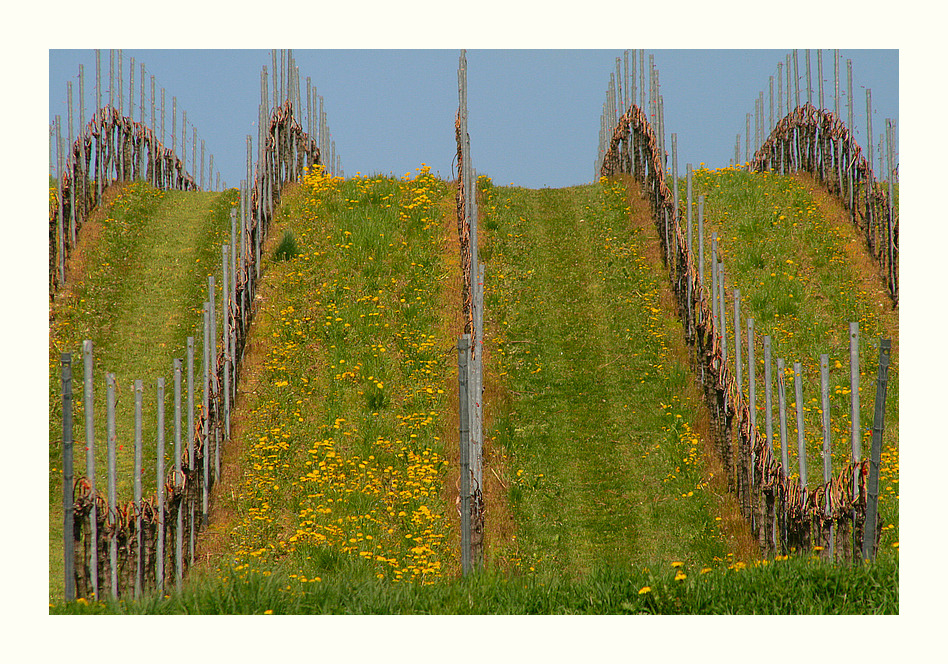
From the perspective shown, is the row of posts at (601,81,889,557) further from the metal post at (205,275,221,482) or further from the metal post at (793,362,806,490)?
the metal post at (205,275,221,482)

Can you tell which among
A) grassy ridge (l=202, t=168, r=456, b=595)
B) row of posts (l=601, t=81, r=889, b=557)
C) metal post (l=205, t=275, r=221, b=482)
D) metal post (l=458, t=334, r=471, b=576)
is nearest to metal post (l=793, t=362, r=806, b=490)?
row of posts (l=601, t=81, r=889, b=557)

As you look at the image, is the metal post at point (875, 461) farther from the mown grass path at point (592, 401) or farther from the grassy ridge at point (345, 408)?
the grassy ridge at point (345, 408)

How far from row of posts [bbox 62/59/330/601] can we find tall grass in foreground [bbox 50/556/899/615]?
814 millimetres

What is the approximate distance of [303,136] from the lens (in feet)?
68.9

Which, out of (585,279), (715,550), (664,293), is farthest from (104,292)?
(715,550)

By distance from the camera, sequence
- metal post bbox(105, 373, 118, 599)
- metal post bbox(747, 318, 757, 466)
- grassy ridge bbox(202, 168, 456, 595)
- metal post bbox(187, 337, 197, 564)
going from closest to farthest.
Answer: metal post bbox(105, 373, 118, 599) < metal post bbox(187, 337, 197, 564) < metal post bbox(747, 318, 757, 466) < grassy ridge bbox(202, 168, 456, 595)

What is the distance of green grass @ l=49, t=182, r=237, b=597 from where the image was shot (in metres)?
11.3

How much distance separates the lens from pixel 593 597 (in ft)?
22.8

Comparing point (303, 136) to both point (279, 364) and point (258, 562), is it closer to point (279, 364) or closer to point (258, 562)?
point (279, 364)

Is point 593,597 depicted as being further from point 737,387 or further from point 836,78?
point 836,78

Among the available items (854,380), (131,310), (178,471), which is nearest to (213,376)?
(178,471)

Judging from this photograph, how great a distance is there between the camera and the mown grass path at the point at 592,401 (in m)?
10.1

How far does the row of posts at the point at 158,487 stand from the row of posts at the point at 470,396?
8.45 ft

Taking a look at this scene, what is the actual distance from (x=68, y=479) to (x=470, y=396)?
4074 millimetres
